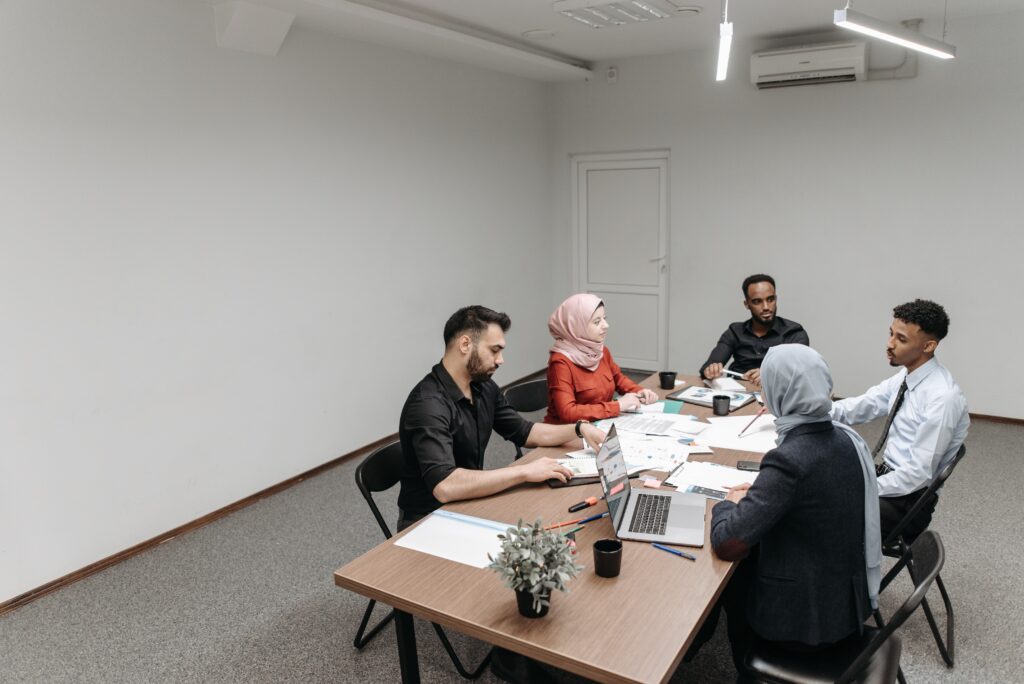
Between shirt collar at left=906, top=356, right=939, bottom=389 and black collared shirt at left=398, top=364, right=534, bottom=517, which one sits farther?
shirt collar at left=906, top=356, right=939, bottom=389

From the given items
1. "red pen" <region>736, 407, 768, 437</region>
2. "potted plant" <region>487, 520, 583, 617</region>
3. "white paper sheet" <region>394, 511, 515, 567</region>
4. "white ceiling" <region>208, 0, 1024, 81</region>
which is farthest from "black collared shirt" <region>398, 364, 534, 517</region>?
"white ceiling" <region>208, 0, 1024, 81</region>

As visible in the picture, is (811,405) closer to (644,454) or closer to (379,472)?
(644,454)

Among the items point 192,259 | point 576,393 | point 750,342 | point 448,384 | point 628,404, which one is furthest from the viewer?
point 750,342

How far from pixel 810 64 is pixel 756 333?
8.16ft

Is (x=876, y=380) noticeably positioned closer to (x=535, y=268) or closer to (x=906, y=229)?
(x=906, y=229)

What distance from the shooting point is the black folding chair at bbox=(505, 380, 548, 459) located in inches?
139

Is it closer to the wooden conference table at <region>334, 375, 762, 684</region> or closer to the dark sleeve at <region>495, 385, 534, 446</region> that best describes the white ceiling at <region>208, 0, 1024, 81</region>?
the dark sleeve at <region>495, 385, 534, 446</region>

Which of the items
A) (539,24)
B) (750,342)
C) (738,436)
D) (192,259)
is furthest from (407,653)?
(539,24)

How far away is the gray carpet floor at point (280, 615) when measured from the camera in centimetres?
264

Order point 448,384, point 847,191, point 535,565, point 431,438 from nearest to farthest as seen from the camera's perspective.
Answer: point 535,565 → point 431,438 → point 448,384 → point 847,191

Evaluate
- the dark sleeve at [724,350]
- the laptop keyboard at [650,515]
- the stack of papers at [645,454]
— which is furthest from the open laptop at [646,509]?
the dark sleeve at [724,350]

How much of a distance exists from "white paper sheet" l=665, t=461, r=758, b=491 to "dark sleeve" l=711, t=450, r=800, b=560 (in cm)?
48

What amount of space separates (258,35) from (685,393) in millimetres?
2981

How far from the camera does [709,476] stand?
94.7 inches
